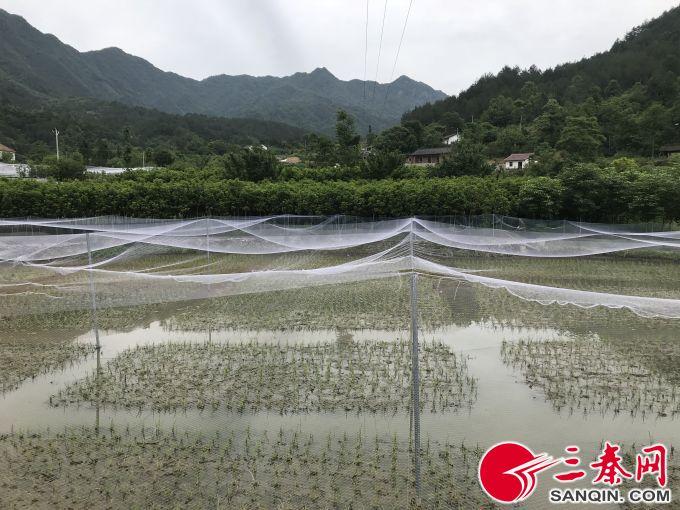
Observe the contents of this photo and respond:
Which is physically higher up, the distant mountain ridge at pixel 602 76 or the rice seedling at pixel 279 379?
the distant mountain ridge at pixel 602 76

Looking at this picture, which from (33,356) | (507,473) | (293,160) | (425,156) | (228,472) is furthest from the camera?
(425,156)

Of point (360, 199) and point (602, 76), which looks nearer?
point (360, 199)

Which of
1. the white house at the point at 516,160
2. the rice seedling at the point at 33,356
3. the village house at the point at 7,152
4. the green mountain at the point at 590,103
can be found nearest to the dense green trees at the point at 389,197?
the rice seedling at the point at 33,356

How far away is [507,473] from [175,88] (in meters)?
152

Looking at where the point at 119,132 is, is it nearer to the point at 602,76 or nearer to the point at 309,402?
the point at 602,76

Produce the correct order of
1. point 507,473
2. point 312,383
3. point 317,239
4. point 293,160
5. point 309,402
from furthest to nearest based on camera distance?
point 293,160
point 317,239
point 312,383
point 309,402
point 507,473

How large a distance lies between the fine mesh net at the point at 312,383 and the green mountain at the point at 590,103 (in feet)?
111

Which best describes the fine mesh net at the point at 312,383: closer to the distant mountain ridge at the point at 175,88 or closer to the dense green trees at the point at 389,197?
the dense green trees at the point at 389,197

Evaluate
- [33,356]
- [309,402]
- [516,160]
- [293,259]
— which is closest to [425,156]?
[516,160]

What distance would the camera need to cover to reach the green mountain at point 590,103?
4166 centimetres

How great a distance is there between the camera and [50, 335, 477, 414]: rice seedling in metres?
→ 6.10

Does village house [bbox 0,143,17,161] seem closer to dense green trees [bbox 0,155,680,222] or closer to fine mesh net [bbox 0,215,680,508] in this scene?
dense green trees [bbox 0,155,680,222]

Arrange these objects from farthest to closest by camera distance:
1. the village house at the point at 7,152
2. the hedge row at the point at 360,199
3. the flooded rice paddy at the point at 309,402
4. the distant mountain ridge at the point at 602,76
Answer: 1. the distant mountain ridge at the point at 602,76
2. the village house at the point at 7,152
3. the hedge row at the point at 360,199
4. the flooded rice paddy at the point at 309,402

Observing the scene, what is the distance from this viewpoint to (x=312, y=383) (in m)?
6.66
